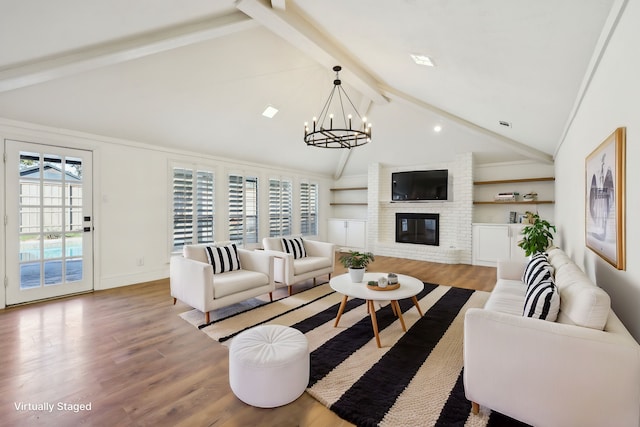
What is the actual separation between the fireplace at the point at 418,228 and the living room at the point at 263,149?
73cm

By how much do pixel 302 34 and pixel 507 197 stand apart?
526 cm

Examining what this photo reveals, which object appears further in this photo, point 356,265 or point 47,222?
point 47,222

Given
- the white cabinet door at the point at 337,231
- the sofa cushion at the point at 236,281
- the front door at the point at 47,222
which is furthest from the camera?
the white cabinet door at the point at 337,231

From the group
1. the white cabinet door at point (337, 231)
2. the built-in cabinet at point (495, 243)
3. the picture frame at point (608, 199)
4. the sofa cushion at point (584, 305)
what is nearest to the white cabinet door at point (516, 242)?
the built-in cabinet at point (495, 243)

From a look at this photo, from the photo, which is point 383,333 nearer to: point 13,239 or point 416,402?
point 416,402

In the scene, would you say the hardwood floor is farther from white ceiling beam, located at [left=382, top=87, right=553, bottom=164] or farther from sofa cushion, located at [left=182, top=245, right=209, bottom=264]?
white ceiling beam, located at [left=382, top=87, right=553, bottom=164]

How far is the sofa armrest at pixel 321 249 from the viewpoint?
15.5 ft

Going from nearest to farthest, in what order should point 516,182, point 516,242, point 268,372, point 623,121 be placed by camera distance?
point 623,121
point 268,372
point 516,242
point 516,182

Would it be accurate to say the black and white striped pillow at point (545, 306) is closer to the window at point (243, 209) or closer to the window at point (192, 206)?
the window at point (192, 206)

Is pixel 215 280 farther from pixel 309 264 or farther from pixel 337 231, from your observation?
pixel 337 231

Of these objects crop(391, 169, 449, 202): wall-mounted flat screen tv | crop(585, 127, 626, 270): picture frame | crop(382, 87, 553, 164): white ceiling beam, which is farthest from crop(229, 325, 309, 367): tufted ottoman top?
crop(391, 169, 449, 202): wall-mounted flat screen tv

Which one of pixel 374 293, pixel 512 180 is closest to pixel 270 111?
pixel 374 293

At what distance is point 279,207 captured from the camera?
23.1 ft

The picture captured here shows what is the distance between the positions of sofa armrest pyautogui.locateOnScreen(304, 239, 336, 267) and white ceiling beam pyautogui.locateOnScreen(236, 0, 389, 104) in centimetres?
261
